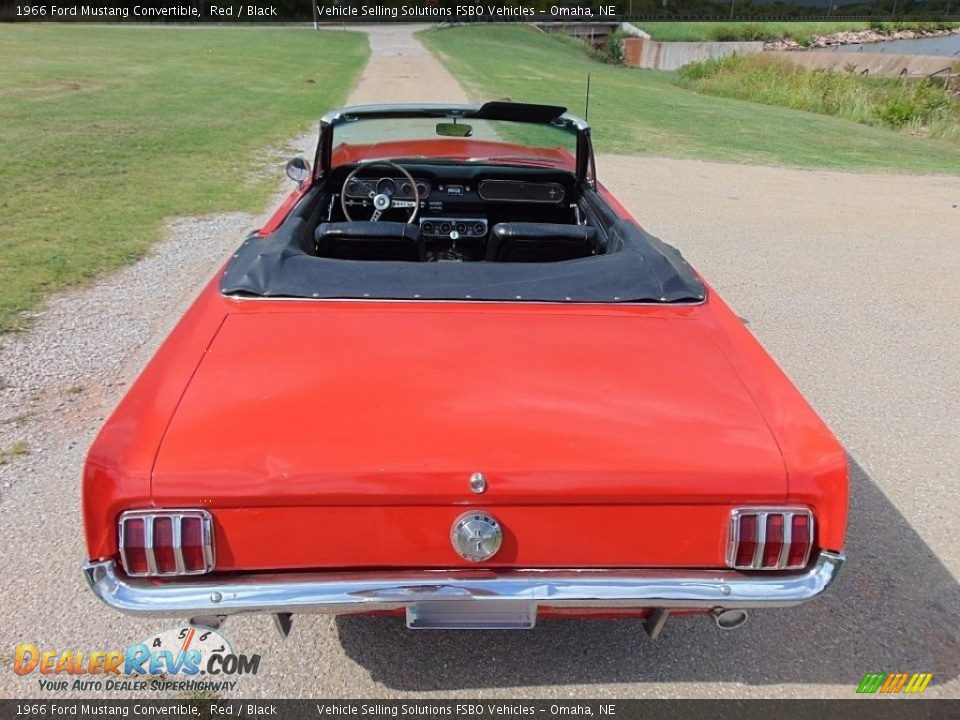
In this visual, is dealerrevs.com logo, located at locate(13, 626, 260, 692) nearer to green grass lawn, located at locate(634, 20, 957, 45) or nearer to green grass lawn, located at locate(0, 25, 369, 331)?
green grass lawn, located at locate(0, 25, 369, 331)

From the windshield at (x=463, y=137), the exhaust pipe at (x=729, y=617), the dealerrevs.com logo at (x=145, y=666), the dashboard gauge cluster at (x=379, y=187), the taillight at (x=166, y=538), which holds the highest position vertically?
the windshield at (x=463, y=137)

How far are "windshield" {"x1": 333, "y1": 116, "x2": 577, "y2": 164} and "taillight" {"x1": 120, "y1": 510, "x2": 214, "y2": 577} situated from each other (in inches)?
97.4

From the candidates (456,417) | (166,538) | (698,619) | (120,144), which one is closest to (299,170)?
(456,417)

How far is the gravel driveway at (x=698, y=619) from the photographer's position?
2.25m

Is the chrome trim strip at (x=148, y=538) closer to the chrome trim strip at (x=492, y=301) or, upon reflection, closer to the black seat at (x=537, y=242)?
the chrome trim strip at (x=492, y=301)

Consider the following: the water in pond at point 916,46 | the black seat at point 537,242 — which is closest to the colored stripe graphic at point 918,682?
the black seat at point 537,242

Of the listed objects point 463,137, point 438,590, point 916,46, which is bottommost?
point 438,590

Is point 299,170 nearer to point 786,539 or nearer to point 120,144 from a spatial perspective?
point 786,539

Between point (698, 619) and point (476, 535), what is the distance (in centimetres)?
114

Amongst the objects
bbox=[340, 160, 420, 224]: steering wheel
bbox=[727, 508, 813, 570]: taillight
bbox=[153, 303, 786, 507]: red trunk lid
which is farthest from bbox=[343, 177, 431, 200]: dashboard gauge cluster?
bbox=[727, 508, 813, 570]: taillight

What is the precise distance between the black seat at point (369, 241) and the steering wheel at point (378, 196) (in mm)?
725

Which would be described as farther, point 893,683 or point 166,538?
point 893,683

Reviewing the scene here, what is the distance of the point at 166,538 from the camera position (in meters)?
1.71

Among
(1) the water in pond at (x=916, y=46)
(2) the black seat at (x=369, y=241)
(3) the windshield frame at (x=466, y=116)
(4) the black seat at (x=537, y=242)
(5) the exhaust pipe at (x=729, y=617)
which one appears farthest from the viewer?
(1) the water in pond at (x=916, y=46)
